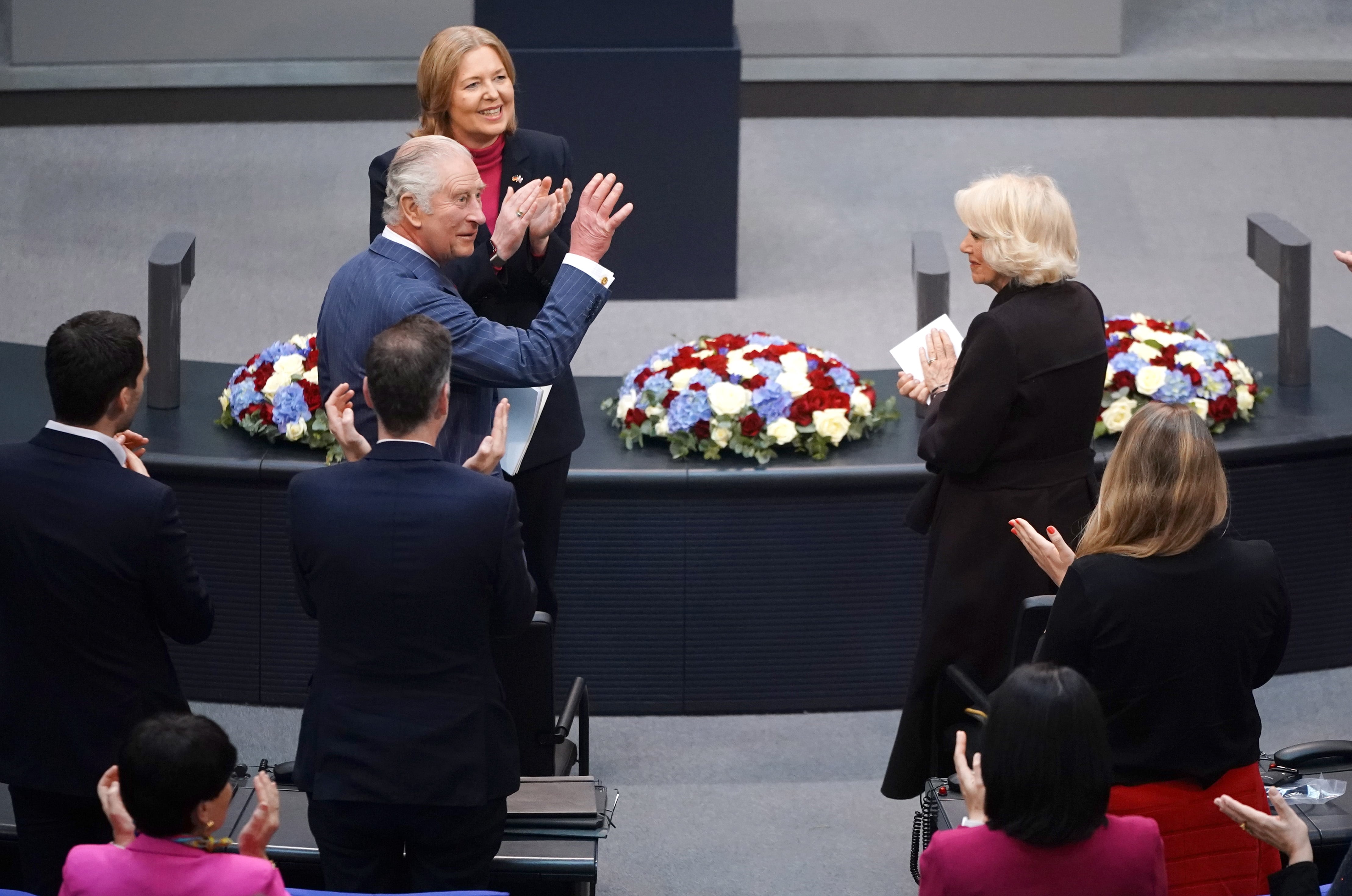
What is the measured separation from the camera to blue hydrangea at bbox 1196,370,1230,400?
4500mm

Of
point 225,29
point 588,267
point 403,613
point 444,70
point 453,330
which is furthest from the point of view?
point 225,29

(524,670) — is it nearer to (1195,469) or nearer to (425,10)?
(1195,469)

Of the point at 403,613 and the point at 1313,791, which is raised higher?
the point at 403,613

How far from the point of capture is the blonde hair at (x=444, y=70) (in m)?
3.50

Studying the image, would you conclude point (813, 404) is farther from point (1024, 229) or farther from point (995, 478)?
point (1024, 229)

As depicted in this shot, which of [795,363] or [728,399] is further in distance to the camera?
[795,363]

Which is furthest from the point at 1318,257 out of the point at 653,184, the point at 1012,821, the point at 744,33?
the point at 1012,821

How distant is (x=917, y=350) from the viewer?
11.8 feet

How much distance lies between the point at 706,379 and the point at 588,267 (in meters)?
1.39

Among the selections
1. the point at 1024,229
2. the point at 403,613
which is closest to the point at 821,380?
the point at 1024,229

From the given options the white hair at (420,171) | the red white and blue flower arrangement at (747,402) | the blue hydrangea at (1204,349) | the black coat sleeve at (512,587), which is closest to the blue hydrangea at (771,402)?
the red white and blue flower arrangement at (747,402)

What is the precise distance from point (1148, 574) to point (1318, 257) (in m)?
5.45

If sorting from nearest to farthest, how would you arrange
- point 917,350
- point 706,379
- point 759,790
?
point 917,350 < point 759,790 < point 706,379

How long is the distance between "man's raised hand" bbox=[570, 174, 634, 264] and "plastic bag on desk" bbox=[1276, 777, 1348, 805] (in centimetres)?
151
